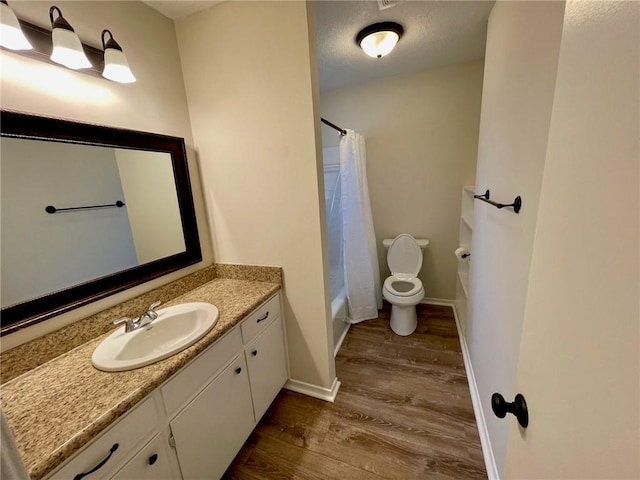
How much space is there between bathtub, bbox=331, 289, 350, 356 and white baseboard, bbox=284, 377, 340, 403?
0.42 m

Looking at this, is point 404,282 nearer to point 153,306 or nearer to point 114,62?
point 153,306

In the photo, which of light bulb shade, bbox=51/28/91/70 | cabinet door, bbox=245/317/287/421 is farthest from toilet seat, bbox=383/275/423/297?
light bulb shade, bbox=51/28/91/70

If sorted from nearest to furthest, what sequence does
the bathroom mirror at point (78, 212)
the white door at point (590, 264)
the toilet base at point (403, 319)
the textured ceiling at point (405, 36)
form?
1. the white door at point (590, 264)
2. the bathroom mirror at point (78, 212)
3. the textured ceiling at point (405, 36)
4. the toilet base at point (403, 319)

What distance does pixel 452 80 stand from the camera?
241 centimetres

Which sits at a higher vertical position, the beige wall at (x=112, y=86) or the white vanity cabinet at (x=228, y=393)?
the beige wall at (x=112, y=86)

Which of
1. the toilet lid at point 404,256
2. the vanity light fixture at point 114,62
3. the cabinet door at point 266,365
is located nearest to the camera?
the vanity light fixture at point 114,62

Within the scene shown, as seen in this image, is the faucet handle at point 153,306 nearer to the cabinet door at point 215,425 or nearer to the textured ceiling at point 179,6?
the cabinet door at point 215,425

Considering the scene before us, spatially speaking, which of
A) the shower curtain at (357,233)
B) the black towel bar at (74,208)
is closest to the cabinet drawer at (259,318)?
the black towel bar at (74,208)

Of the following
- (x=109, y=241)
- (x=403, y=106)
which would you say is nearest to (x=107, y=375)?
(x=109, y=241)

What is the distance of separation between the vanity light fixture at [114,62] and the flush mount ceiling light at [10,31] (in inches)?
10.0

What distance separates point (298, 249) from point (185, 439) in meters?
1.03

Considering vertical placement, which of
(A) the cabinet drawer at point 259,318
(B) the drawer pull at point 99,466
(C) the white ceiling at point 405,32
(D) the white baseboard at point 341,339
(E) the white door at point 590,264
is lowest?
(D) the white baseboard at point 341,339

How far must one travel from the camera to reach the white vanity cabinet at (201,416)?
826 millimetres

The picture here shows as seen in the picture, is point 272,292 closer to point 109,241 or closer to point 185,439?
point 185,439
